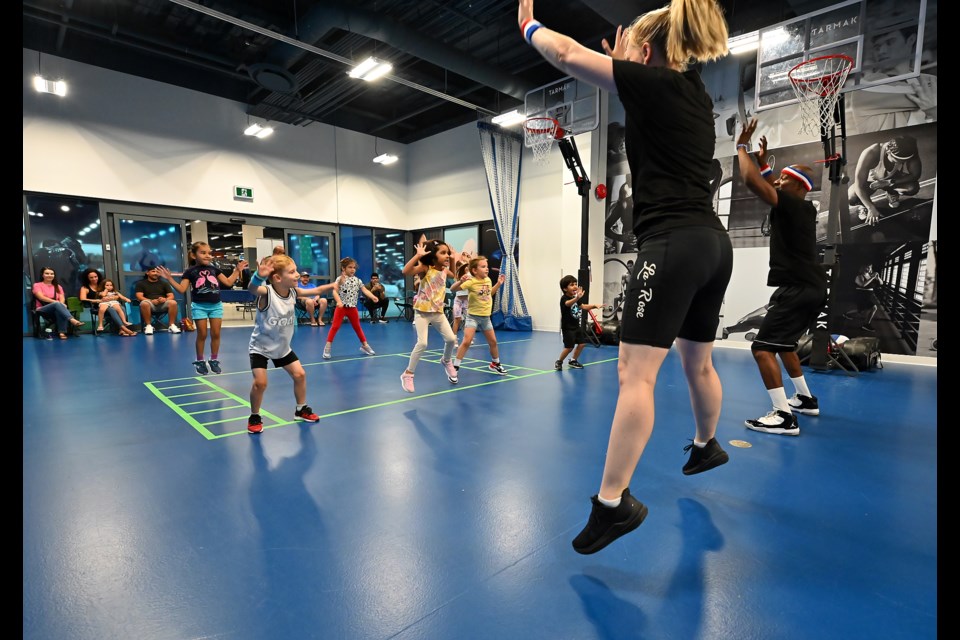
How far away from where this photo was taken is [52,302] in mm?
8664

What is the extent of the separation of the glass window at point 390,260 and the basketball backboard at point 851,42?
10.7 m

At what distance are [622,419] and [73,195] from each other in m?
12.2

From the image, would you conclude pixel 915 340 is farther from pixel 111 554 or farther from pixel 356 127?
pixel 356 127

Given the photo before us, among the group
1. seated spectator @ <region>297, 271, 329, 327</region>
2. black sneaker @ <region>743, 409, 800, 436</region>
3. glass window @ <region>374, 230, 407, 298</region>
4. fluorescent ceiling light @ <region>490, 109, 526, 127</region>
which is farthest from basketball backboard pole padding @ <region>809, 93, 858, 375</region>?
glass window @ <region>374, 230, 407, 298</region>

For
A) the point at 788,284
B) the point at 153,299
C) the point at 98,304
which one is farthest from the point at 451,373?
the point at 98,304

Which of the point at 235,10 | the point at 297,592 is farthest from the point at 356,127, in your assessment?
the point at 297,592

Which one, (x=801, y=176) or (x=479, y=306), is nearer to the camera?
(x=801, y=176)

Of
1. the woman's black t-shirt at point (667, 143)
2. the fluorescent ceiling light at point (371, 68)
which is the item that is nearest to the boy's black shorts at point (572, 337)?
the woman's black t-shirt at point (667, 143)

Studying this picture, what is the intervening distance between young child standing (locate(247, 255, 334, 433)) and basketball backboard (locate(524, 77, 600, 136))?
22.0 feet

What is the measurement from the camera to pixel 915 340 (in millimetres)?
6473

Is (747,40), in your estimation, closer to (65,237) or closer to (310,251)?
(310,251)

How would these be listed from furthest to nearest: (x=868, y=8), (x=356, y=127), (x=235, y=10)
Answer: (x=356, y=127) → (x=235, y=10) → (x=868, y=8)

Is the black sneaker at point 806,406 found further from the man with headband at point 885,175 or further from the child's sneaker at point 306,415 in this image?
the man with headband at point 885,175

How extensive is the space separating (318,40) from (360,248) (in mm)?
6598
